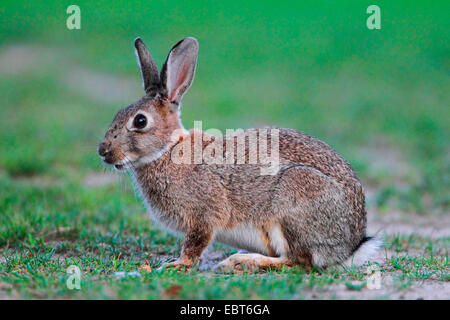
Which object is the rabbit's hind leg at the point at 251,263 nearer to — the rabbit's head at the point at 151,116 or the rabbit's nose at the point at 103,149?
the rabbit's head at the point at 151,116

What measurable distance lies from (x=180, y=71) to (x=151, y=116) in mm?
502

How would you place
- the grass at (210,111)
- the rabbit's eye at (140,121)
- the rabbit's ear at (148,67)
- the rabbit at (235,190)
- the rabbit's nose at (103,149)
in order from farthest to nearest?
the rabbit's ear at (148,67) < the rabbit's eye at (140,121) < the rabbit's nose at (103,149) < the rabbit at (235,190) < the grass at (210,111)

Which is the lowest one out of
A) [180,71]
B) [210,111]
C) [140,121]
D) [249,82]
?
[210,111]

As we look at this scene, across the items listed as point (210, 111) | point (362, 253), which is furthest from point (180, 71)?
point (210, 111)

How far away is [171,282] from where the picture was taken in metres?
4.52

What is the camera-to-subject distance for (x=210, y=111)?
14117 mm

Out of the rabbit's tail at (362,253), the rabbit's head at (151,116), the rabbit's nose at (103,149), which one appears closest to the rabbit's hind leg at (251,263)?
the rabbit's tail at (362,253)

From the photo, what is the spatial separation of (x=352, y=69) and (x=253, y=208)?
506 inches

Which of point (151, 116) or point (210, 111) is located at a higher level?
point (151, 116)

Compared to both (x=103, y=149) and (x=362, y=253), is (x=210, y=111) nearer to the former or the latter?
(x=103, y=149)

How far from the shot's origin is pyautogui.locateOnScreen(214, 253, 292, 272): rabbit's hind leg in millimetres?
5340

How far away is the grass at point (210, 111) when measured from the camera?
5207mm

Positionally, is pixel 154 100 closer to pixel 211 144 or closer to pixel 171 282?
pixel 211 144

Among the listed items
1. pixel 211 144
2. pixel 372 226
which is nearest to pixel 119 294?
pixel 211 144
